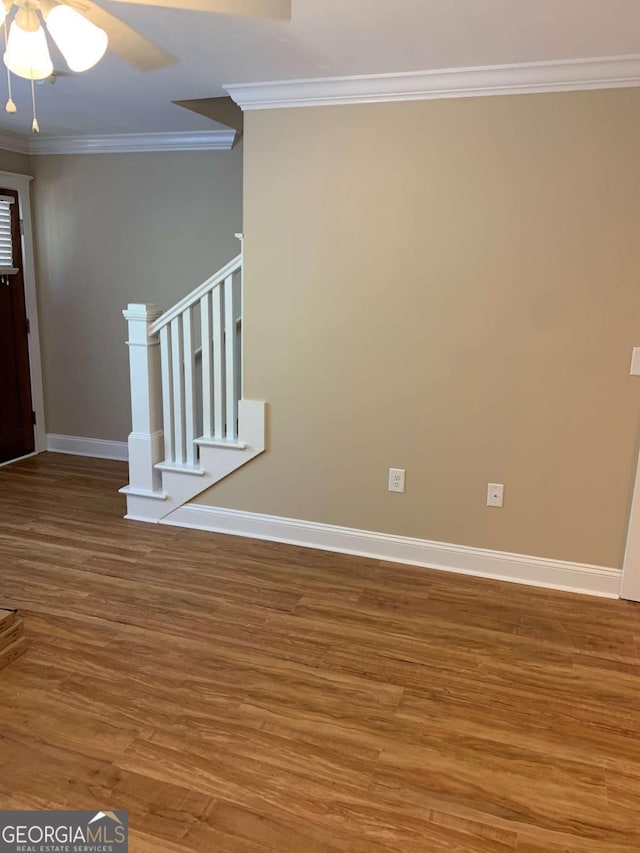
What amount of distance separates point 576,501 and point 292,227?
195cm

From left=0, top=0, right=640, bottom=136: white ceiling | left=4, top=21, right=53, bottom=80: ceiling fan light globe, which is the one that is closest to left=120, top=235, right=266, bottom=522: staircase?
left=0, top=0, right=640, bottom=136: white ceiling

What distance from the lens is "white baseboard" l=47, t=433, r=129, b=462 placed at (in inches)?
206

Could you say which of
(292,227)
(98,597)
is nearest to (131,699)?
(98,597)

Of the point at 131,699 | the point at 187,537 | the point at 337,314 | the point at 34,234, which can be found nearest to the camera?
the point at 131,699

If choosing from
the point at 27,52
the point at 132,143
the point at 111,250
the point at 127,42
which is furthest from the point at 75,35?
the point at 111,250

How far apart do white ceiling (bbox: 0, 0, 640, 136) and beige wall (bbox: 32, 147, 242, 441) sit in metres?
1.16

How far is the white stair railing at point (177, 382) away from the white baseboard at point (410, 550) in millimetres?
335

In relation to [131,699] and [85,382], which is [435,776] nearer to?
[131,699]

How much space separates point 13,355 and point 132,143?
178 centimetres

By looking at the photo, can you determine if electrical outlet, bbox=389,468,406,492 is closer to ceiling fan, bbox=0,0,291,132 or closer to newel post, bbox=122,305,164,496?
newel post, bbox=122,305,164,496

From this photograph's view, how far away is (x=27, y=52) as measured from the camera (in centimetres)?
206

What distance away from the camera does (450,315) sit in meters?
3.22

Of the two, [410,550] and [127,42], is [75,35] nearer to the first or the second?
[127,42]
